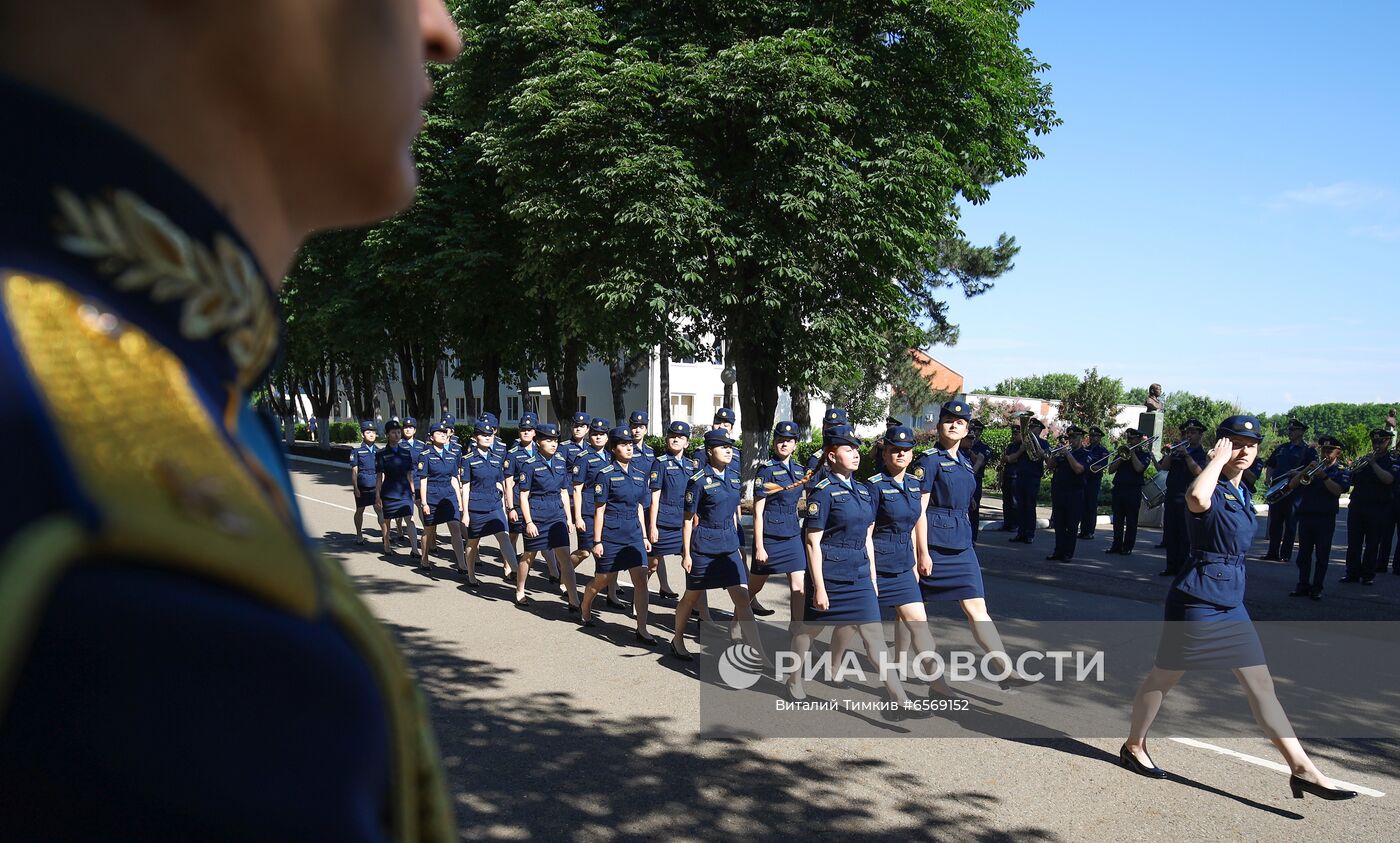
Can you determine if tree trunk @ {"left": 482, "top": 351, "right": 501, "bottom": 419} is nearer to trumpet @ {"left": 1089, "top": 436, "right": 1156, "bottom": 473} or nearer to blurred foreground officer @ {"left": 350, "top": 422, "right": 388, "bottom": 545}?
blurred foreground officer @ {"left": 350, "top": 422, "right": 388, "bottom": 545}

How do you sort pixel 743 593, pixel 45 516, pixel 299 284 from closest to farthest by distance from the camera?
1. pixel 45 516
2. pixel 743 593
3. pixel 299 284

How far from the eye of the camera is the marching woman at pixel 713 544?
24.9ft

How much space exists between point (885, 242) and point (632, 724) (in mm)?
9986

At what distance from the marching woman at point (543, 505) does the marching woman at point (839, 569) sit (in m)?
3.53

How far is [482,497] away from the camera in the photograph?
35.4 ft

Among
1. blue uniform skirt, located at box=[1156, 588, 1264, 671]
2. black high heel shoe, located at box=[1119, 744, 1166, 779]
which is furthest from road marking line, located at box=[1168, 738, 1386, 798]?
blue uniform skirt, located at box=[1156, 588, 1264, 671]

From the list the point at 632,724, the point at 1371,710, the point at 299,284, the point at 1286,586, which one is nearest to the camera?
the point at 632,724

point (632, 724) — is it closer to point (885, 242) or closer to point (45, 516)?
point (45, 516)

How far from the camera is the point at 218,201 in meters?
0.55

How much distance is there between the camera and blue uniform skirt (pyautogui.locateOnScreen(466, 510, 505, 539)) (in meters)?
10.7

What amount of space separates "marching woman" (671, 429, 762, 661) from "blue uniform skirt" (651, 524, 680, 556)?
134 cm

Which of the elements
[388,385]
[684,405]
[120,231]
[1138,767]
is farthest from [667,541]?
[388,385]

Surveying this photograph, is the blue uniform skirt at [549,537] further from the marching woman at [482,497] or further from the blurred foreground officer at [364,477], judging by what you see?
the blurred foreground officer at [364,477]

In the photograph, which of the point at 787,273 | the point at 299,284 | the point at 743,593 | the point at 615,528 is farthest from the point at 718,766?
the point at 299,284
